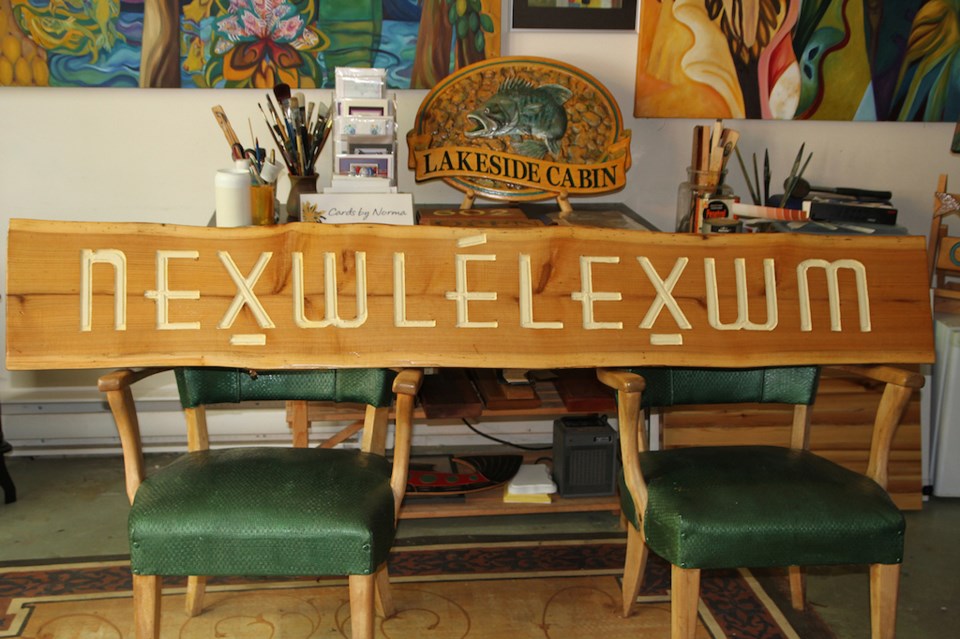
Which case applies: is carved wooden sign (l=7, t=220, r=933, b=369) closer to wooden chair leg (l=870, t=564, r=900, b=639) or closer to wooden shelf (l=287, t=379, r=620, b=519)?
wooden chair leg (l=870, t=564, r=900, b=639)

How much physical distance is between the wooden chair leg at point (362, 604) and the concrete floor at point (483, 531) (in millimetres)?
902

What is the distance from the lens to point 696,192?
2713 millimetres

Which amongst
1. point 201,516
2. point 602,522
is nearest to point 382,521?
point 201,516

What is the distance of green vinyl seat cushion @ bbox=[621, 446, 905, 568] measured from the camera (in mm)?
1893

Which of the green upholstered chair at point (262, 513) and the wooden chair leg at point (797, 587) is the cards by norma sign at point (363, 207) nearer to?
the green upholstered chair at point (262, 513)

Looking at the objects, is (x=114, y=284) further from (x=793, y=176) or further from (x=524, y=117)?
(x=793, y=176)

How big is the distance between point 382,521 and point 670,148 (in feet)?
5.62

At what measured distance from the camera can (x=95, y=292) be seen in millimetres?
2012

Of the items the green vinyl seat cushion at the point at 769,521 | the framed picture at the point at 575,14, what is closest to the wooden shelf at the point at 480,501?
the green vinyl seat cushion at the point at 769,521

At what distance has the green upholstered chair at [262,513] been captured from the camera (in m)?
1.84

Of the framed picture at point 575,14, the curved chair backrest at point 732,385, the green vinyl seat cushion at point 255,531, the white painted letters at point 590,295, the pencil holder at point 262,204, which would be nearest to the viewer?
the green vinyl seat cushion at point 255,531

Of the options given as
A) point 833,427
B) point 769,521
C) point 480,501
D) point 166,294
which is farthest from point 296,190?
point 833,427

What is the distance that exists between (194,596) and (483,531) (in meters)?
0.85

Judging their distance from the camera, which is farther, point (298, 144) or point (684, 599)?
point (298, 144)
